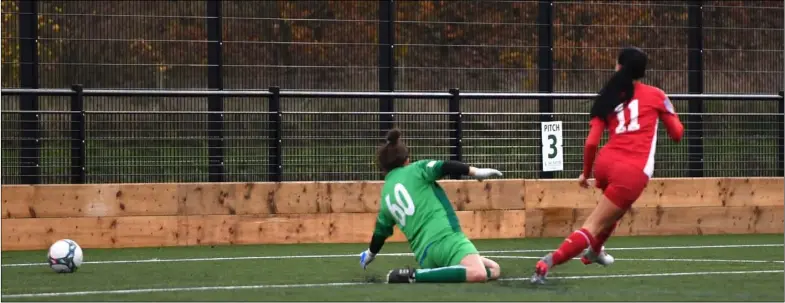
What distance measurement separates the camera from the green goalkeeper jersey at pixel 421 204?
36.6 ft

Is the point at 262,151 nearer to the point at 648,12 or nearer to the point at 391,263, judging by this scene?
the point at 391,263

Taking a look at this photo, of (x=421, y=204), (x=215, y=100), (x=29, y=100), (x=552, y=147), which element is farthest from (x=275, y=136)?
(x=421, y=204)

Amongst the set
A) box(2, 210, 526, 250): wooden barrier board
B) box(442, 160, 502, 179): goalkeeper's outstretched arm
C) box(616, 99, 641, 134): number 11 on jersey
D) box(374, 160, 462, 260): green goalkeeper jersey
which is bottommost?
box(2, 210, 526, 250): wooden barrier board

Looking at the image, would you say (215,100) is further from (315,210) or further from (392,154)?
(392,154)

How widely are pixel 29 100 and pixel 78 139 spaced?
71 centimetres

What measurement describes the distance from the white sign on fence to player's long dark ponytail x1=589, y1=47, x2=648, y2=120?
811cm

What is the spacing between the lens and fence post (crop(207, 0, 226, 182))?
17.6 m

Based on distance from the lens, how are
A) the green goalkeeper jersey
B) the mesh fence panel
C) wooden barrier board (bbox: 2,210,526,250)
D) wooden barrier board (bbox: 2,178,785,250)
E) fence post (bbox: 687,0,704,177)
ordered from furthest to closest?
the mesh fence panel < fence post (bbox: 687,0,704,177) < wooden barrier board (bbox: 2,178,785,250) < wooden barrier board (bbox: 2,210,526,250) < the green goalkeeper jersey

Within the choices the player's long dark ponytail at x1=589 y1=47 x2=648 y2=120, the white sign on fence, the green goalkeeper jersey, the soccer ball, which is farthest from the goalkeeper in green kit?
the white sign on fence

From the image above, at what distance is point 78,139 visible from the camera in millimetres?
17047

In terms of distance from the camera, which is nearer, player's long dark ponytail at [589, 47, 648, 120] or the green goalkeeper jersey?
player's long dark ponytail at [589, 47, 648, 120]

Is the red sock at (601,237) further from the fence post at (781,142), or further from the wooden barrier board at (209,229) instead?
the fence post at (781,142)

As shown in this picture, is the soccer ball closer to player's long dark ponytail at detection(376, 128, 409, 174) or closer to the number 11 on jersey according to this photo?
player's long dark ponytail at detection(376, 128, 409, 174)

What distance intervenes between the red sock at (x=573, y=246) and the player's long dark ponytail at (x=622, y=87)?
876 millimetres
